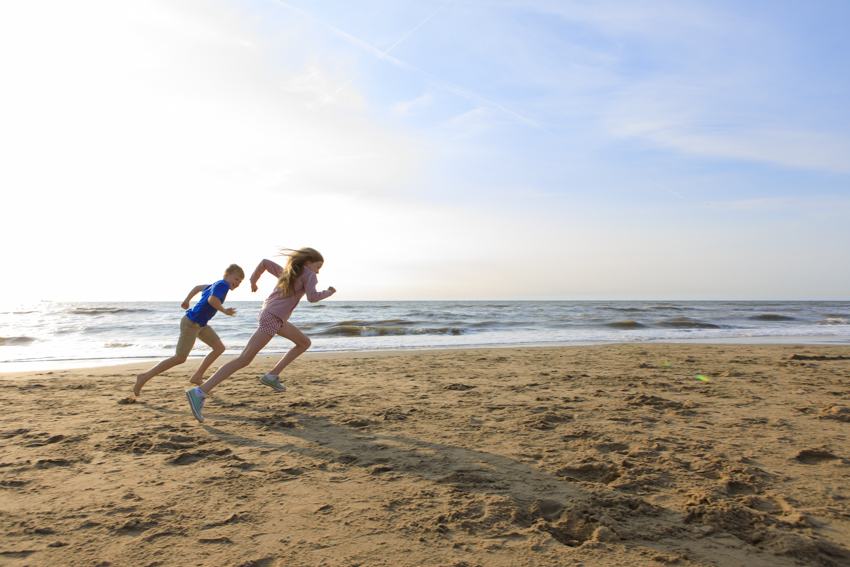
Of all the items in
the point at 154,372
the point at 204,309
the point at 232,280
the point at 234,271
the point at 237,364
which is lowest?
the point at 154,372

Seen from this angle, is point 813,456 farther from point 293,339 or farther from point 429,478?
point 293,339

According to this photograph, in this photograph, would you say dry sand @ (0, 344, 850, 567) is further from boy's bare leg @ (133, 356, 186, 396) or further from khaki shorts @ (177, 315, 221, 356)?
khaki shorts @ (177, 315, 221, 356)

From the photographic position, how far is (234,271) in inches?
203

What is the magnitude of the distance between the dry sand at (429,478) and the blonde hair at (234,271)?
145cm

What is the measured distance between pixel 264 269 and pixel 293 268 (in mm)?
531

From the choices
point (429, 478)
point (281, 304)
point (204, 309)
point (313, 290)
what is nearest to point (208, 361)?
point (204, 309)

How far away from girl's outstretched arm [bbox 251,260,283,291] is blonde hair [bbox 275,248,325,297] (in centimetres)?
17

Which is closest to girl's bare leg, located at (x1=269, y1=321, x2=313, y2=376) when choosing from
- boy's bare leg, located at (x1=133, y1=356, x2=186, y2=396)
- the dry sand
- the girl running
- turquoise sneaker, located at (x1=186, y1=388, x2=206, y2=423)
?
the girl running

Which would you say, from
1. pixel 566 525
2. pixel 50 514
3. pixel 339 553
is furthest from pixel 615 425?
pixel 50 514

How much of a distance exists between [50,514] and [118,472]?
0.60m

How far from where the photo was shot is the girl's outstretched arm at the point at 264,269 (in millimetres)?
4809

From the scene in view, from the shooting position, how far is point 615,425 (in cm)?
415

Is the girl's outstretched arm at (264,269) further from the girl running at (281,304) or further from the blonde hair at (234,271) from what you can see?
the blonde hair at (234,271)

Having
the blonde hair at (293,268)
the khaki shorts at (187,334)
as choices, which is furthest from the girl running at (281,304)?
the khaki shorts at (187,334)
